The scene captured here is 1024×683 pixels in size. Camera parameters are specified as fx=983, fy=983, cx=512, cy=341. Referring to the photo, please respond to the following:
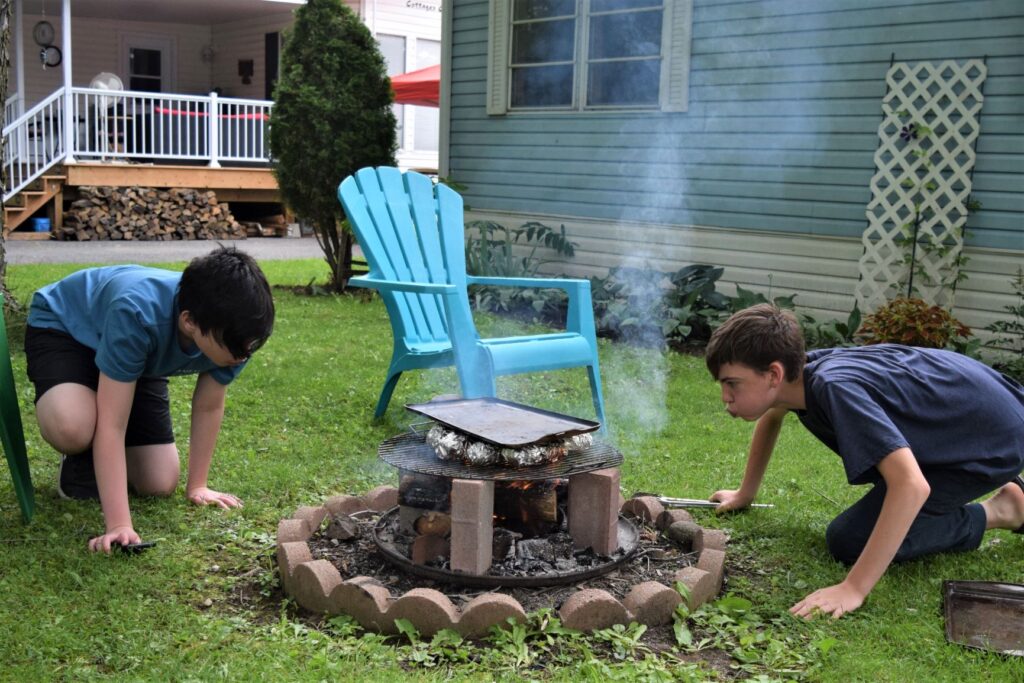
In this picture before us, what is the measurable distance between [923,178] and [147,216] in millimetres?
10218

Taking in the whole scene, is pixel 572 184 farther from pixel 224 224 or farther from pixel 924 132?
pixel 224 224

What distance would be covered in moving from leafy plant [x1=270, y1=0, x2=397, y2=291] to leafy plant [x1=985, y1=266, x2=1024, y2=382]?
16.6ft

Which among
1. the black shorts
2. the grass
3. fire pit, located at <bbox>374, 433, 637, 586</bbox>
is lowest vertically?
the grass

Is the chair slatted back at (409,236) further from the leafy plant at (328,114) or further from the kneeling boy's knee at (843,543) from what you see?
the leafy plant at (328,114)

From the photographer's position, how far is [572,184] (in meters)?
8.44

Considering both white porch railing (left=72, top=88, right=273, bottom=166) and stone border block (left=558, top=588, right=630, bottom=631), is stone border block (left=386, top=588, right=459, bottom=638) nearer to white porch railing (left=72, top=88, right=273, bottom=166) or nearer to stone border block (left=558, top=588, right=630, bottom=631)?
stone border block (left=558, top=588, right=630, bottom=631)

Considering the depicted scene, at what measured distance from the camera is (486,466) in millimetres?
2477

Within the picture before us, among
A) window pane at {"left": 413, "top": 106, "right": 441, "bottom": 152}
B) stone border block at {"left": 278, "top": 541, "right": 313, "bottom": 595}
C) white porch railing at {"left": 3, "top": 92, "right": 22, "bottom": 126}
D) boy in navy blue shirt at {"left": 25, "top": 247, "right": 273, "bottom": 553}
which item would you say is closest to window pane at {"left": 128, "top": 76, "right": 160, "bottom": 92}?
white porch railing at {"left": 3, "top": 92, "right": 22, "bottom": 126}

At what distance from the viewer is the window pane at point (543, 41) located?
334 inches

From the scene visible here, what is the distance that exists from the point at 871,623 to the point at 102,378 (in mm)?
2073

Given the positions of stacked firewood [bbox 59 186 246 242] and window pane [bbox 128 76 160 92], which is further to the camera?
window pane [bbox 128 76 160 92]

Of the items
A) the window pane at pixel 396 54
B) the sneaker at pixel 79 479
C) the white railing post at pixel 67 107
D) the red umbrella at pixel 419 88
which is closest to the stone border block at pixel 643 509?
the sneaker at pixel 79 479

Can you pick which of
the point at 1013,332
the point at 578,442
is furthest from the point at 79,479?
the point at 1013,332

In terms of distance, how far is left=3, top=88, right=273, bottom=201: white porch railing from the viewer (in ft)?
41.1
